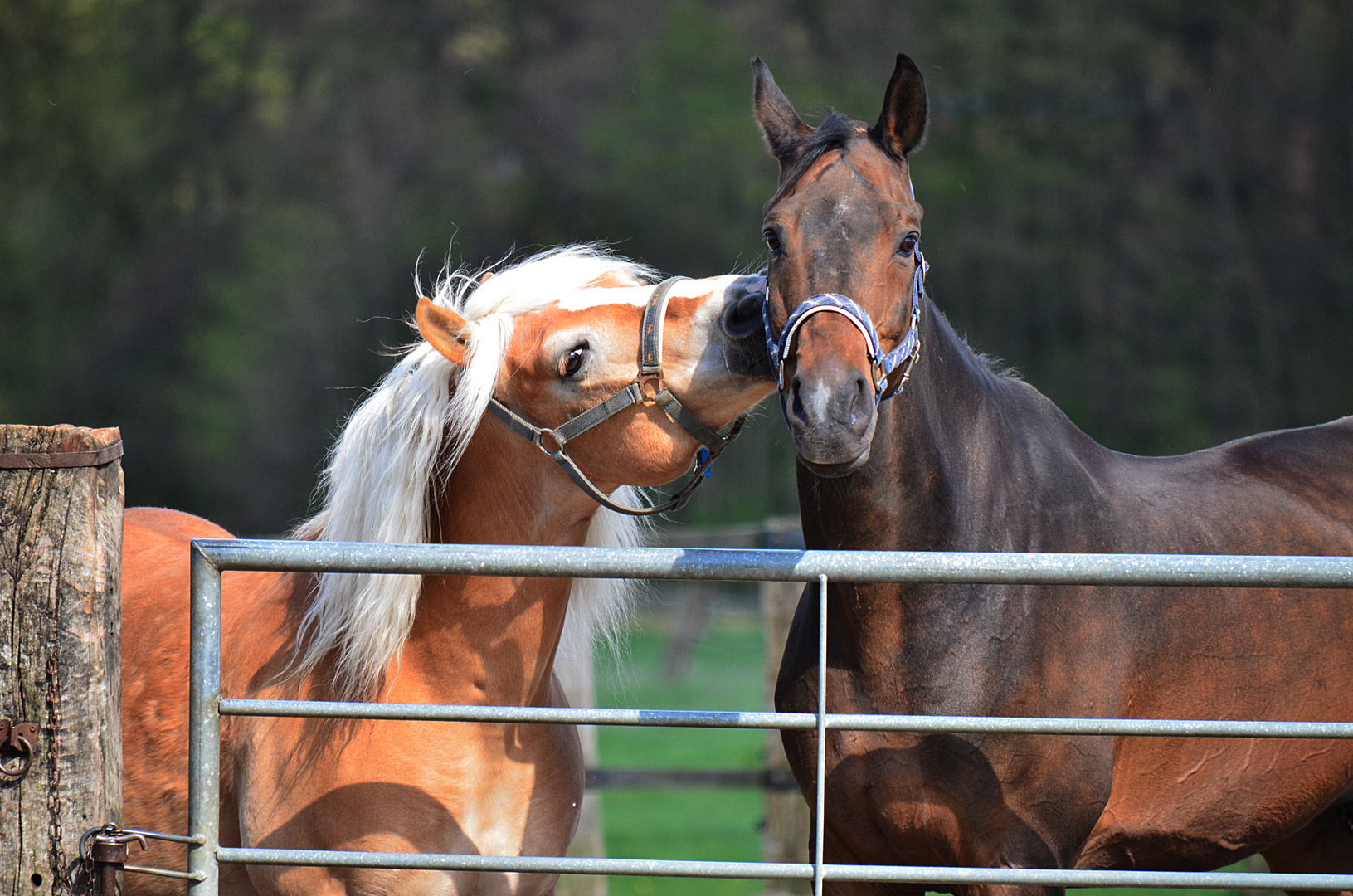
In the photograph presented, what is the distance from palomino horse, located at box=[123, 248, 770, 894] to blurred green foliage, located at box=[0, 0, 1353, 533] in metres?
20.8

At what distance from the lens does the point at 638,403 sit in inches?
96.7

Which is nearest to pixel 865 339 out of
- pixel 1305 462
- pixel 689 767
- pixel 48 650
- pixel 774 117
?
pixel 774 117

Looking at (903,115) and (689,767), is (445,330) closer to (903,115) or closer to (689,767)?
(903,115)

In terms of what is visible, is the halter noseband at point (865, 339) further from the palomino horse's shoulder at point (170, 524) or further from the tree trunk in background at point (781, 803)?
the tree trunk in background at point (781, 803)

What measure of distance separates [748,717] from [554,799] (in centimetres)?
85

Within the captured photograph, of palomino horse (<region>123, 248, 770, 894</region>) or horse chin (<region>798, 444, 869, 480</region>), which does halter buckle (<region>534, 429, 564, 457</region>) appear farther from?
horse chin (<region>798, 444, 869, 480</region>)

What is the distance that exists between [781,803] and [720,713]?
4.60 meters

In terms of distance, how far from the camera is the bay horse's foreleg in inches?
123

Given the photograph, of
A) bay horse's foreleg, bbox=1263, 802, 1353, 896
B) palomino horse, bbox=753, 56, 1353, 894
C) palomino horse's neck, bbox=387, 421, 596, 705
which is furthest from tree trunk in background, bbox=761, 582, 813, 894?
palomino horse's neck, bbox=387, 421, 596, 705

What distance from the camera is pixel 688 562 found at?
6.07ft

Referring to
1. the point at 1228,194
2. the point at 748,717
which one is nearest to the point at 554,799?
the point at 748,717

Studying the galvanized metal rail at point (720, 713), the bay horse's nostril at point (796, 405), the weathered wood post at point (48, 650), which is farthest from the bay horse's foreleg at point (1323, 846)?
the weathered wood post at point (48, 650)

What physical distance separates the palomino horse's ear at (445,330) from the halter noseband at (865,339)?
0.65 m

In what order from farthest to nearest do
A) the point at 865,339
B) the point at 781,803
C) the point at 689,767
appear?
the point at 689,767 → the point at 781,803 → the point at 865,339
